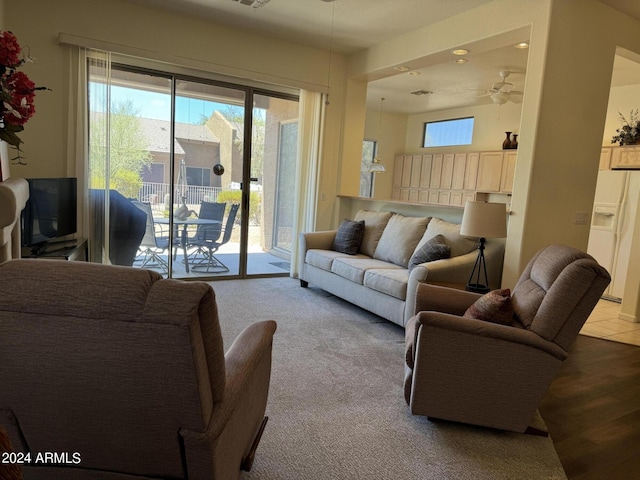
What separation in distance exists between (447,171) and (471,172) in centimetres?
56

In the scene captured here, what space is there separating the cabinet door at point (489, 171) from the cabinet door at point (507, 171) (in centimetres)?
8

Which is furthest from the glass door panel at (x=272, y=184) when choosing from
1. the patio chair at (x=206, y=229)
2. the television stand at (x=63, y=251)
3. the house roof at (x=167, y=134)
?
the television stand at (x=63, y=251)

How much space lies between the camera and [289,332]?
359cm

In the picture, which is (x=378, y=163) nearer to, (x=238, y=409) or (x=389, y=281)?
(x=389, y=281)

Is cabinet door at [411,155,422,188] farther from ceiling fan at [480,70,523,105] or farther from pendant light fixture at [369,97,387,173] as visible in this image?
ceiling fan at [480,70,523,105]

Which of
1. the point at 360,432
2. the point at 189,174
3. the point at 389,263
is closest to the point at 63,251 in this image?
the point at 189,174

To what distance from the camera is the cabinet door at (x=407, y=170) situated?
29.6 ft

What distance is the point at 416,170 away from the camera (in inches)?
349

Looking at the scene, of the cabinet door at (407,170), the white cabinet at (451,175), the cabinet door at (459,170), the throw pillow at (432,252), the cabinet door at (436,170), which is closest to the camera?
the throw pillow at (432,252)

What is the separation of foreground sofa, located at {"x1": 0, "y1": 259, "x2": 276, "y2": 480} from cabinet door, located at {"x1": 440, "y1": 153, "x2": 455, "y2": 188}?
7.52 meters

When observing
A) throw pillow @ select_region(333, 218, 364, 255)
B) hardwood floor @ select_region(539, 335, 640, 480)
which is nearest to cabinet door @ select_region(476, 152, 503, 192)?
throw pillow @ select_region(333, 218, 364, 255)

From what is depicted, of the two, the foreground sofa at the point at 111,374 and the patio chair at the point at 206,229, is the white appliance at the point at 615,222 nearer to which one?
the patio chair at the point at 206,229

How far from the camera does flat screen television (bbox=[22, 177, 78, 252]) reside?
3402 millimetres

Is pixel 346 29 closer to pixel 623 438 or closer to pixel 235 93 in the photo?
pixel 235 93
